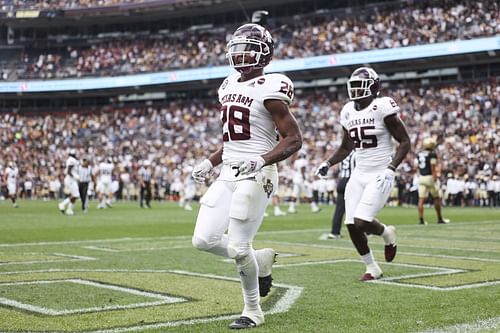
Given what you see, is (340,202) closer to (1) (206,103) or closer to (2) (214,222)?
(2) (214,222)

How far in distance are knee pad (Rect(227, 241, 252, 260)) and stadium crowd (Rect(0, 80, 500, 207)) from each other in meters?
22.0

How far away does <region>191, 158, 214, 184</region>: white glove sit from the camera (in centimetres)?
526

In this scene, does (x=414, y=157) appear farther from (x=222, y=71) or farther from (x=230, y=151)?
(x=230, y=151)

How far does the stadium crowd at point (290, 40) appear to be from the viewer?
30.8 metres

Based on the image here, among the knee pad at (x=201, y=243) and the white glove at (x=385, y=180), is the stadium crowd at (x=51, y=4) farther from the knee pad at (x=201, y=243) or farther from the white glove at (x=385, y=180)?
the knee pad at (x=201, y=243)

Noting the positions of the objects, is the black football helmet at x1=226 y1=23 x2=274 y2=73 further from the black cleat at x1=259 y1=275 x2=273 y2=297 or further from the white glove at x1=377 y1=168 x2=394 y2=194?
the white glove at x1=377 y1=168 x2=394 y2=194

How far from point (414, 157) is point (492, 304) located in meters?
23.9

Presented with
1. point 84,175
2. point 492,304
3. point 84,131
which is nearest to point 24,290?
point 492,304

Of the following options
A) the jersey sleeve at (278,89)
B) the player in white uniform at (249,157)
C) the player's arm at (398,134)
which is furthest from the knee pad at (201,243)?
the player's arm at (398,134)

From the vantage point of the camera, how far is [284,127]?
4.91 meters

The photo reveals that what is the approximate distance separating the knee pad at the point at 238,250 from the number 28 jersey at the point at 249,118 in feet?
2.10

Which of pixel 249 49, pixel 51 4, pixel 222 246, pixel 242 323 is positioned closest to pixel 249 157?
pixel 222 246

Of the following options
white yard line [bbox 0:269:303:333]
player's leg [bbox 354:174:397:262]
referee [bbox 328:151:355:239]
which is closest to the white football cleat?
player's leg [bbox 354:174:397:262]

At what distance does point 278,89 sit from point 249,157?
1.75ft
